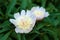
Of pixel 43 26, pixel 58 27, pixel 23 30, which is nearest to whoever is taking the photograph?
pixel 23 30

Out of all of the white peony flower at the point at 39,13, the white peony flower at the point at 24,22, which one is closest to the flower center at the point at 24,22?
the white peony flower at the point at 24,22

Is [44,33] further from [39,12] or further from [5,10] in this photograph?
[5,10]

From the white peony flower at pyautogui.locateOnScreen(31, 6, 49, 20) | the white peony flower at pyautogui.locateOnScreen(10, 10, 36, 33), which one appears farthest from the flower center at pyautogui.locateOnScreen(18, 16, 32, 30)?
the white peony flower at pyautogui.locateOnScreen(31, 6, 49, 20)

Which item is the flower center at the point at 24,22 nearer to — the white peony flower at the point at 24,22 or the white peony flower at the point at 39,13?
the white peony flower at the point at 24,22

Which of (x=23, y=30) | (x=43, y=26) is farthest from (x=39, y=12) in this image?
(x=23, y=30)

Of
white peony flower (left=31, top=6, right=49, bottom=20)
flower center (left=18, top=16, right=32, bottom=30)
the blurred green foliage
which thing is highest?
white peony flower (left=31, top=6, right=49, bottom=20)

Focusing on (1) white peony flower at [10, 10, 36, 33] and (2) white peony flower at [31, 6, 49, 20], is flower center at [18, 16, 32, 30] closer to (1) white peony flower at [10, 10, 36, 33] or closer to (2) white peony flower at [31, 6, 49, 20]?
(1) white peony flower at [10, 10, 36, 33]

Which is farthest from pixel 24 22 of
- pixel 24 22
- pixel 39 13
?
pixel 39 13

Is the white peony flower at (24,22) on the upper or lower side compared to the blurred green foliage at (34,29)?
upper

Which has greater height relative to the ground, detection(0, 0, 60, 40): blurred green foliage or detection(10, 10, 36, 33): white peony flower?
detection(10, 10, 36, 33): white peony flower
